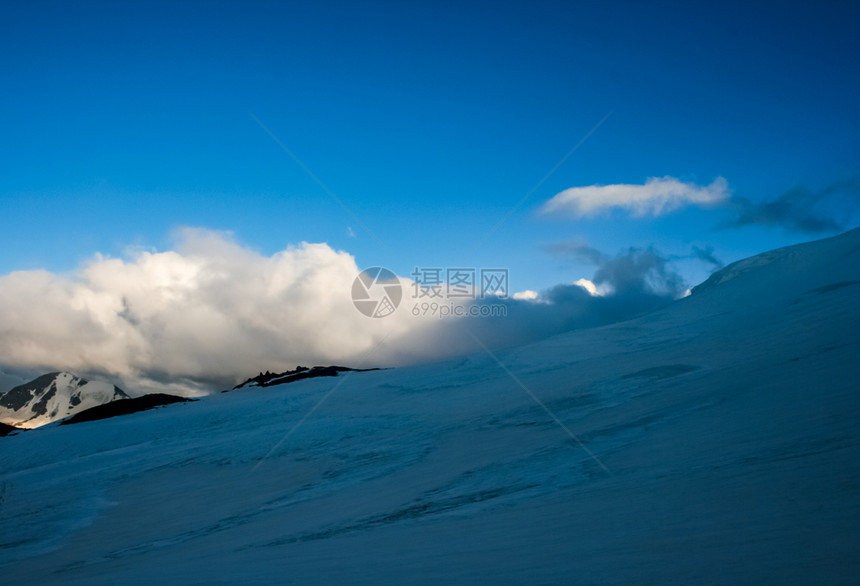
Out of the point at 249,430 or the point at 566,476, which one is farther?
the point at 249,430

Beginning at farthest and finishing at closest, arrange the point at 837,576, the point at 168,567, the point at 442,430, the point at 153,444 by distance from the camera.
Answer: the point at 153,444, the point at 442,430, the point at 168,567, the point at 837,576

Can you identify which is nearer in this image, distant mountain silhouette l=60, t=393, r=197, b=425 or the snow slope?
the snow slope

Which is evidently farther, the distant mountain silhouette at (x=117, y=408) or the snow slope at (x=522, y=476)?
the distant mountain silhouette at (x=117, y=408)

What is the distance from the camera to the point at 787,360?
12617 mm

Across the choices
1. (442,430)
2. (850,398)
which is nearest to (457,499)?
(850,398)

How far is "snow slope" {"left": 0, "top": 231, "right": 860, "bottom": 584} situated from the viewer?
4.67m

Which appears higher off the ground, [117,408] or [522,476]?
[117,408]

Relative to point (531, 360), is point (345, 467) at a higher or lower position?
lower

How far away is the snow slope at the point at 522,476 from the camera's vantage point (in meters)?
4.67

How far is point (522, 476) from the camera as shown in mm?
9422

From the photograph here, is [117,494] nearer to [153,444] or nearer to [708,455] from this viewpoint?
[153,444]

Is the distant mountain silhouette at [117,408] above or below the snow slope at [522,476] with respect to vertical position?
above

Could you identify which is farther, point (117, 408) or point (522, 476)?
point (117, 408)

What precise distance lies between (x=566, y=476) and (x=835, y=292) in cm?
1723
